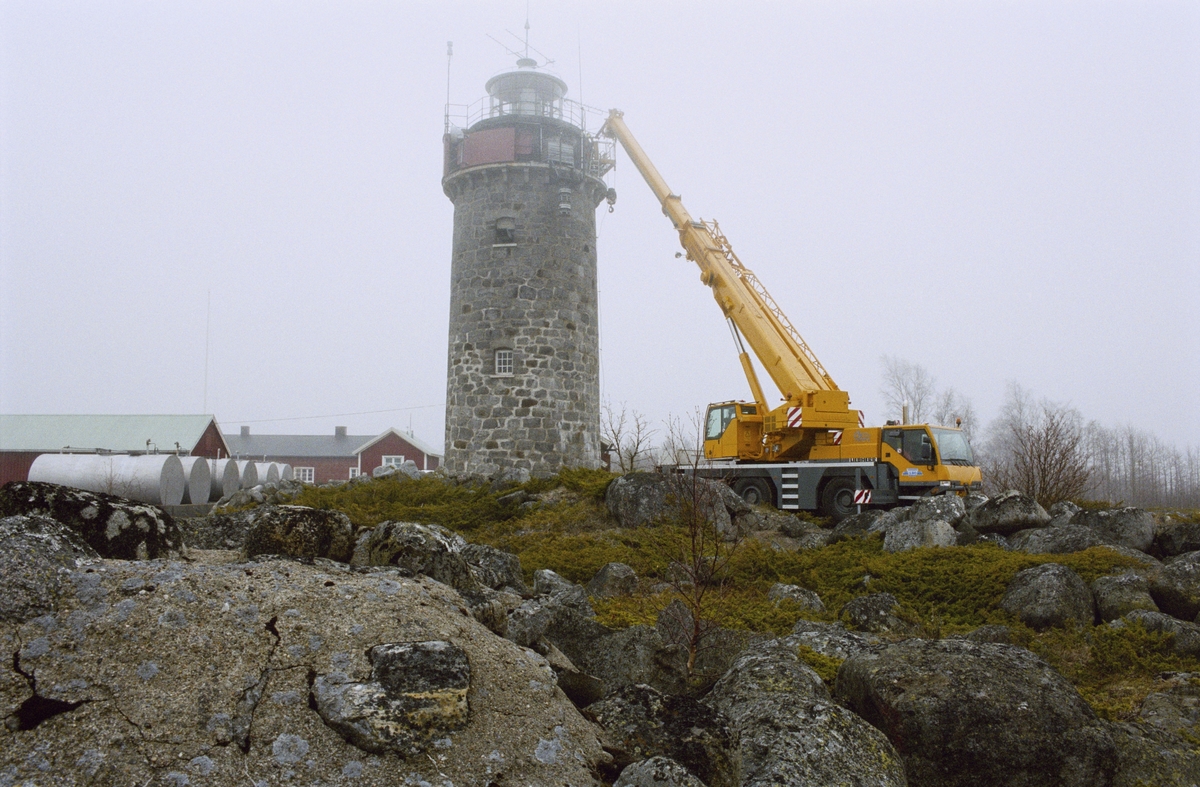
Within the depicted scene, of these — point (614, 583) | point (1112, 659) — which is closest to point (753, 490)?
point (614, 583)

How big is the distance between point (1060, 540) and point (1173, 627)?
13.1ft

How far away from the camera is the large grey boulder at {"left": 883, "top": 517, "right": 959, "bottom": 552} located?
12.1 metres

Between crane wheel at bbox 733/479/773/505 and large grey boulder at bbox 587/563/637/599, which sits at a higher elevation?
crane wheel at bbox 733/479/773/505

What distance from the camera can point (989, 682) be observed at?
15.5 ft

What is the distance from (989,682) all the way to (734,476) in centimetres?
1489

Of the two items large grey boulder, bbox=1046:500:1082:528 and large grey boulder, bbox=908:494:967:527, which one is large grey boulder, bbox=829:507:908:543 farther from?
large grey boulder, bbox=1046:500:1082:528

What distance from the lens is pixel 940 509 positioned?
532 inches

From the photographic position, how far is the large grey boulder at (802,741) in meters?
3.84

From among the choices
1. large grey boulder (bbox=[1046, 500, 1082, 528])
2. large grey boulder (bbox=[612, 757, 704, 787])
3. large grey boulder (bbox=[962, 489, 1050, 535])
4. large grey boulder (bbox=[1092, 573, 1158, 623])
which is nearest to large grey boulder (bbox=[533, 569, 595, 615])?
large grey boulder (bbox=[612, 757, 704, 787])

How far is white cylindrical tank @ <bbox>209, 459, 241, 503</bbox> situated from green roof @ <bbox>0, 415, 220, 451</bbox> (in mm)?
9151

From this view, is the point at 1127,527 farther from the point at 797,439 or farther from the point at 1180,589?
the point at 797,439

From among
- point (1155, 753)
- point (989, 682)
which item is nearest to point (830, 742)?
point (989, 682)

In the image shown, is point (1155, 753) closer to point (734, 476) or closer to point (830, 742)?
point (830, 742)

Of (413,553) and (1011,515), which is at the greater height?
(413,553)
